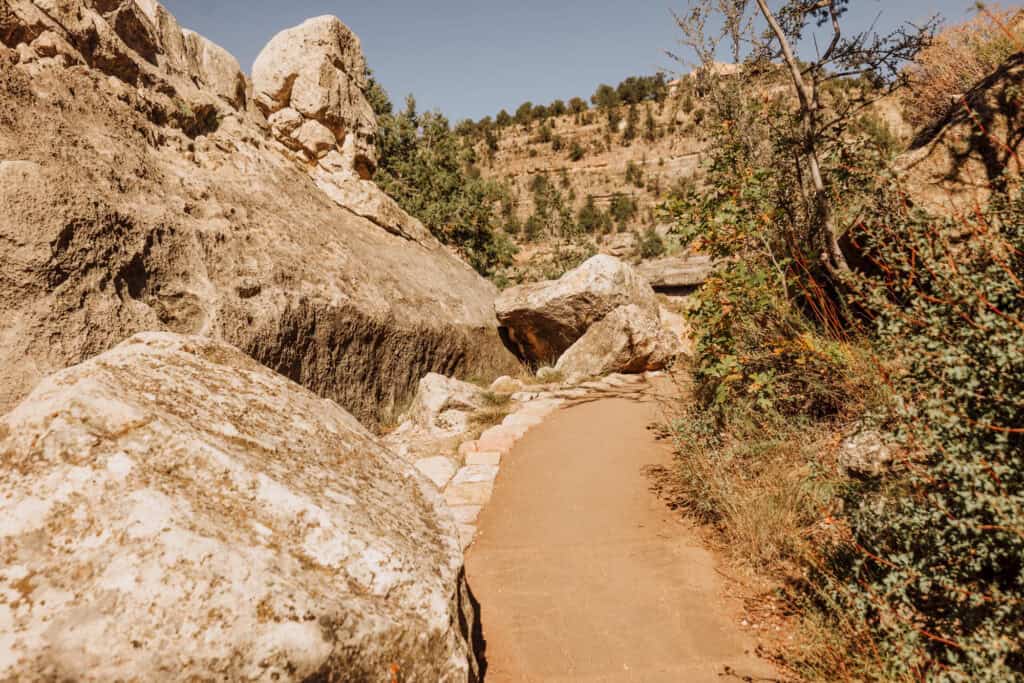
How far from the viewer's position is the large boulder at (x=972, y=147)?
176 inches

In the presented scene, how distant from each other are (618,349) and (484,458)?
12.0 ft

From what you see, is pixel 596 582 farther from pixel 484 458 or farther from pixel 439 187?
pixel 439 187

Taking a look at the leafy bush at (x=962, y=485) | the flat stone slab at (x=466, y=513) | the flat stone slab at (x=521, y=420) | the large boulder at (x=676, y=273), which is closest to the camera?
the leafy bush at (x=962, y=485)

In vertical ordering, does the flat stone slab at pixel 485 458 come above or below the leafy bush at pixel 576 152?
below

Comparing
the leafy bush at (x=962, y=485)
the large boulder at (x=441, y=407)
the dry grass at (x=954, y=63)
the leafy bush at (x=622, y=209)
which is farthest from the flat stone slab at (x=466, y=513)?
the leafy bush at (x=622, y=209)

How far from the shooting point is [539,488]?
4.29m

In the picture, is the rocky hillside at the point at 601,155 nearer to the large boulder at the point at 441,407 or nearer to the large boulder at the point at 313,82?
the large boulder at the point at 313,82

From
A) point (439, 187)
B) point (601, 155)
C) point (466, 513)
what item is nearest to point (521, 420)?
point (466, 513)

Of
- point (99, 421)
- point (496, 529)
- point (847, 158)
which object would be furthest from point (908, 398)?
point (847, 158)

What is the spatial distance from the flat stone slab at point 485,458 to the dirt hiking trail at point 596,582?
9 centimetres

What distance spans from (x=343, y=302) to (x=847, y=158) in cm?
492

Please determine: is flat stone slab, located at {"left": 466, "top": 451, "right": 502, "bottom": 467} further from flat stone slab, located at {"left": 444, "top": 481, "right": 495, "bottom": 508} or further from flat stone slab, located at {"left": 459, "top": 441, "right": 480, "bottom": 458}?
flat stone slab, located at {"left": 444, "top": 481, "right": 495, "bottom": 508}

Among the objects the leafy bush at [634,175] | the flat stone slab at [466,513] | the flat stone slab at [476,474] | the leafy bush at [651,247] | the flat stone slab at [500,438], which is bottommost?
the flat stone slab at [466,513]

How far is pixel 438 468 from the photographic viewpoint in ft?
15.5
